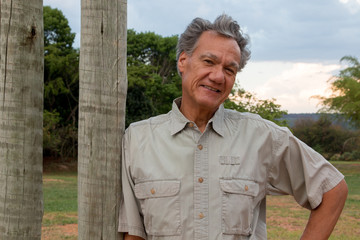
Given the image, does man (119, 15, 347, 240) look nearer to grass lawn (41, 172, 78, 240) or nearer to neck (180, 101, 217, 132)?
neck (180, 101, 217, 132)

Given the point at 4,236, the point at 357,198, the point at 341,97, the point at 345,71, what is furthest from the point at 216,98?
the point at 345,71

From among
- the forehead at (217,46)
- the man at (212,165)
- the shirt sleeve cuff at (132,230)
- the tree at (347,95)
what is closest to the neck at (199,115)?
the man at (212,165)

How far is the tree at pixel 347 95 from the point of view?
33.9 metres

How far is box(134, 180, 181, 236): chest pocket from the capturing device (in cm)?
263

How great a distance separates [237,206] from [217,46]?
0.90m

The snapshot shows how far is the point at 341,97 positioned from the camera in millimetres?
35094

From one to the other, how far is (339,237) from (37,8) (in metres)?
9.11

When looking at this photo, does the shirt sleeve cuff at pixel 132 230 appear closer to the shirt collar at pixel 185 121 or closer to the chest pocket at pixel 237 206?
the chest pocket at pixel 237 206

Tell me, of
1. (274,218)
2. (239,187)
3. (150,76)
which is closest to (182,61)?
(239,187)

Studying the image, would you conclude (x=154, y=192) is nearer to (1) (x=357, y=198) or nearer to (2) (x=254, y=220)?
(2) (x=254, y=220)

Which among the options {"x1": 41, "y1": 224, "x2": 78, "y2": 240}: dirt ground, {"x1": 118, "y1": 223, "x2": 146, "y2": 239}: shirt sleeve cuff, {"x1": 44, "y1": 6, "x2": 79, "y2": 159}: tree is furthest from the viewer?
{"x1": 44, "y1": 6, "x2": 79, "y2": 159}: tree

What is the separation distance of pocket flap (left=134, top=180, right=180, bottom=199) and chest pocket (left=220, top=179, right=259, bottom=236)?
26cm

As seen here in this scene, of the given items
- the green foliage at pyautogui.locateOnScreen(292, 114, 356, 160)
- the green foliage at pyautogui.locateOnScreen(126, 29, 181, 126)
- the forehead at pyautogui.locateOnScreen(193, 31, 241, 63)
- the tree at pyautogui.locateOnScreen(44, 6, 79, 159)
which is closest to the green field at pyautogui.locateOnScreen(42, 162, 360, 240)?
the forehead at pyautogui.locateOnScreen(193, 31, 241, 63)

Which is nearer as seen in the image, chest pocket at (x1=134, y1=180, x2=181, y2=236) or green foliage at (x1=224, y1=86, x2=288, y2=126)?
chest pocket at (x1=134, y1=180, x2=181, y2=236)
